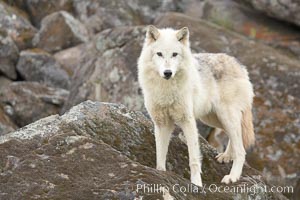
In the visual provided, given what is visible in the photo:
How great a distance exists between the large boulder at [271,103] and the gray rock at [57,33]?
18.9 feet

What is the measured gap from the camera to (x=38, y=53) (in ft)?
59.4

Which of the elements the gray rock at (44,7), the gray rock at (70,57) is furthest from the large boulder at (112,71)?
the gray rock at (44,7)

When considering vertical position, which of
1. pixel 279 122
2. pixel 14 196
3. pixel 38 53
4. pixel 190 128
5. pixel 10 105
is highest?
pixel 38 53

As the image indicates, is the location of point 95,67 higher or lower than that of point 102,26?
lower

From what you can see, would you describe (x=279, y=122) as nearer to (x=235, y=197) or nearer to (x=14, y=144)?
(x=235, y=197)

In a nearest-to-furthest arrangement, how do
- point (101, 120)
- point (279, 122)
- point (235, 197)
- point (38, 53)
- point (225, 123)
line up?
point (235, 197) < point (101, 120) < point (225, 123) < point (279, 122) < point (38, 53)

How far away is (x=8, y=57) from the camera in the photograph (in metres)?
18.0

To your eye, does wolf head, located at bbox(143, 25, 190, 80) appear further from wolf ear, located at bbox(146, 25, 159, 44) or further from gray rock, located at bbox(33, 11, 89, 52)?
gray rock, located at bbox(33, 11, 89, 52)

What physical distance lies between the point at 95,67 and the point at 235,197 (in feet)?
25.8

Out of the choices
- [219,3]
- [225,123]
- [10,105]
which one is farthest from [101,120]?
[219,3]

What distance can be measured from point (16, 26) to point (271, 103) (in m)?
10.0

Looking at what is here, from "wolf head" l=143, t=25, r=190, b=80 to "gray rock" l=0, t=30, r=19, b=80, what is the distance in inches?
446

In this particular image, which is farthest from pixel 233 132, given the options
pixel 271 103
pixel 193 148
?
pixel 271 103

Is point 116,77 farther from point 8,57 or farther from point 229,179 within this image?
point 229,179
